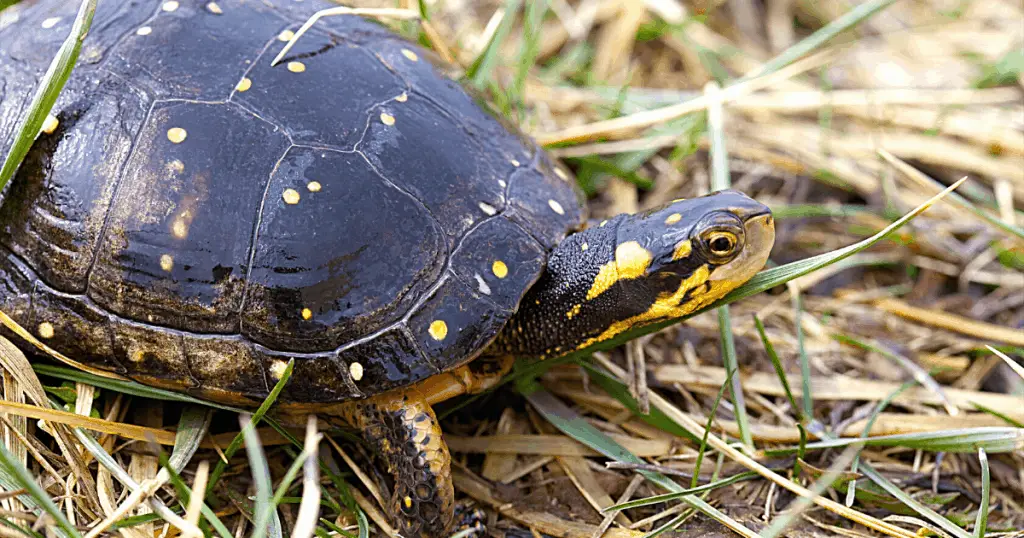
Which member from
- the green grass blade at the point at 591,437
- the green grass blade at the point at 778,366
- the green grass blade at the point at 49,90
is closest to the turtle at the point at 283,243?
the green grass blade at the point at 49,90

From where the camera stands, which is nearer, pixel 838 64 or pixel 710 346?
pixel 710 346

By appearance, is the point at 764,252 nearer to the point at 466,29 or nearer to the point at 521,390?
the point at 521,390

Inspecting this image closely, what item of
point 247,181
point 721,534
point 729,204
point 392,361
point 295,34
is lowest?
point 721,534

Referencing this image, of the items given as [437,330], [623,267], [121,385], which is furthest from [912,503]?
[121,385]

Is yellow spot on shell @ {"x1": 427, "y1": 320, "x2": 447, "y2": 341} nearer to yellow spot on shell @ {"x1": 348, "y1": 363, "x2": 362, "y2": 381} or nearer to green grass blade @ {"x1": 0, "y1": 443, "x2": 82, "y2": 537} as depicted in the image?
yellow spot on shell @ {"x1": 348, "y1": 363, "x2": 362, "y2": 381}

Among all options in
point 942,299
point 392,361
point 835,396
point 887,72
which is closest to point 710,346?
point 835,396
